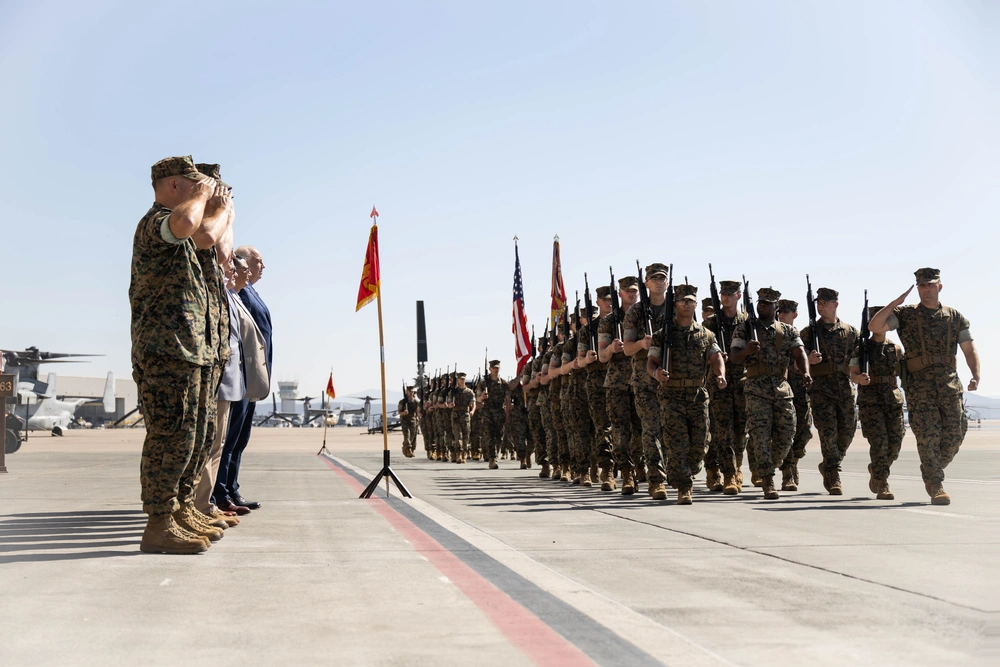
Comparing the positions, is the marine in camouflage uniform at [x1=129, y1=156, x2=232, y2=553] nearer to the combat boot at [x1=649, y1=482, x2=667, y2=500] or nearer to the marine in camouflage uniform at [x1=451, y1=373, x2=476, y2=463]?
the combat boot at [x1=649, y1=482, x2=667, y2=500]

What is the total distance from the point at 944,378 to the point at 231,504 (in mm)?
6878

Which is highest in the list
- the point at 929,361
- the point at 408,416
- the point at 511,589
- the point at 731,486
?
the point at 929,361

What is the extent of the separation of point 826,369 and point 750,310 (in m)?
1.08

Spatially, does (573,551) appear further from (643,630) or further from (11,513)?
(11,513)

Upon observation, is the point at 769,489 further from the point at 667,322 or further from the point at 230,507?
the point at 230,507

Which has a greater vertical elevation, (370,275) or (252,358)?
(370,275)

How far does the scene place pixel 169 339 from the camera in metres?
5.51

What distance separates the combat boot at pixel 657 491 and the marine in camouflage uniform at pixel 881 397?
7.37ft

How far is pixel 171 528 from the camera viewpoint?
5.73 metres

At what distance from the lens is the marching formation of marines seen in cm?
981

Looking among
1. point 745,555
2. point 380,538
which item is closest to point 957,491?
point 745,555

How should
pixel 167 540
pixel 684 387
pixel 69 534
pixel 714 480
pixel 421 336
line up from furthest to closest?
pixel 421 336, pixel 714 480, pixel 684 387, pixel 69 534, pixel 167 540

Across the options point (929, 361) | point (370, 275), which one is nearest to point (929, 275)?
point (929, 361)

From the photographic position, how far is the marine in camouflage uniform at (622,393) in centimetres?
1111
